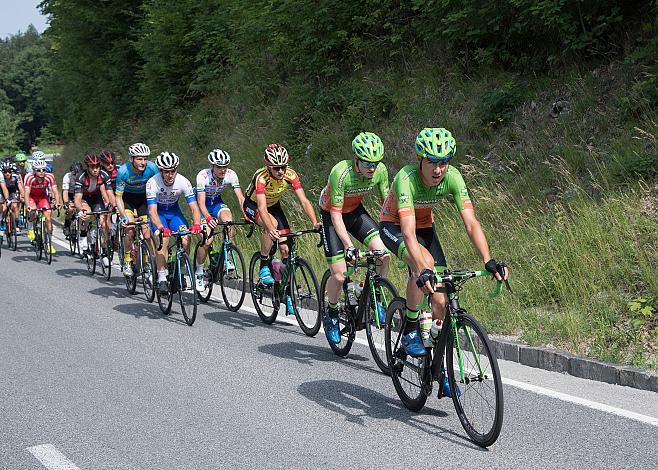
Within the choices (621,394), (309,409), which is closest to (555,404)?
(621,394)

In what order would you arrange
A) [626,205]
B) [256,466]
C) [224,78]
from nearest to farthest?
[256,466] < [626,205] < [224,78]

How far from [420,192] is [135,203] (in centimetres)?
775

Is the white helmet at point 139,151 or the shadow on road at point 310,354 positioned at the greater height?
the white helmet at point 139,151

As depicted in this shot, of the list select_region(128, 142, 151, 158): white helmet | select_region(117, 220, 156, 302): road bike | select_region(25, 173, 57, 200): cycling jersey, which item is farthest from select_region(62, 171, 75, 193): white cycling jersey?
select_region(128, 142, 151, 158): white helmet

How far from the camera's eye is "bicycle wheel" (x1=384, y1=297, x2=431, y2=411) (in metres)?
6.18

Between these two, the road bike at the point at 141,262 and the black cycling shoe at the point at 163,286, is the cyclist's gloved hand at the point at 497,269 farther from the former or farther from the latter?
the road bike at the point at 141,262

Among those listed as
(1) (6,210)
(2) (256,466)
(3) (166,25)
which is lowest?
(2) (256,466)

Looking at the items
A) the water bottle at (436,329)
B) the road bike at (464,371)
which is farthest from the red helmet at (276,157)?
the water bottle at (436,329)

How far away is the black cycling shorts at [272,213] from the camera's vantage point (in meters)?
10.5

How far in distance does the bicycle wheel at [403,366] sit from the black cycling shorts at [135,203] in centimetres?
718

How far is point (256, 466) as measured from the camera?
205 inches

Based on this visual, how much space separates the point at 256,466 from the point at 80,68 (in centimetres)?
3680

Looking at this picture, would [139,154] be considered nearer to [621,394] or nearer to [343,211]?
[343,211]

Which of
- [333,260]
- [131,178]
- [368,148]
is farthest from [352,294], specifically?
[131,178]
